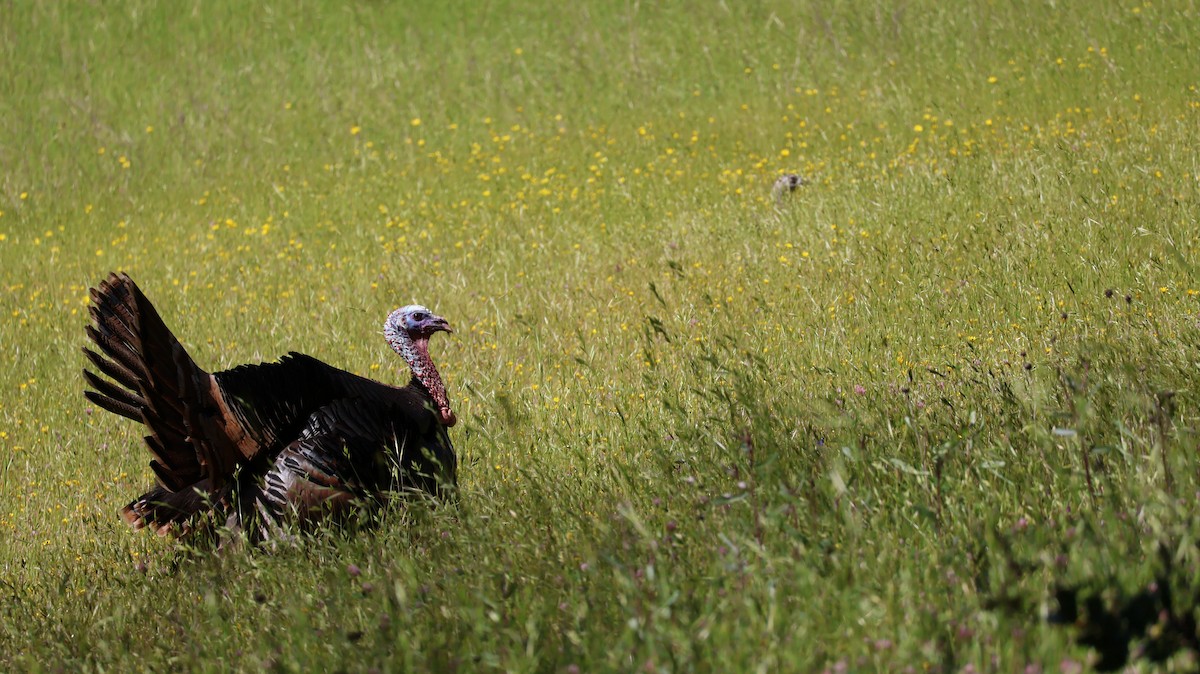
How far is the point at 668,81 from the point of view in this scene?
1510 centimetres

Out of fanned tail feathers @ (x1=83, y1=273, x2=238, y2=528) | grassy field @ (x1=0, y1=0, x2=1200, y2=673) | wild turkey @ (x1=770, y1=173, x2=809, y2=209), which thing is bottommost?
wild turkey @ (x1=770, y1=173, x2=809, y2=209)

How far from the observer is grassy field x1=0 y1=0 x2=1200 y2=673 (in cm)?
325

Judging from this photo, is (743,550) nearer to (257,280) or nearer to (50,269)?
(257,280)

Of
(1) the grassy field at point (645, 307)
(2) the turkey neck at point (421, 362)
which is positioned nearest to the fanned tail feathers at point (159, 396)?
(1) the grassy field at point (645, 307)

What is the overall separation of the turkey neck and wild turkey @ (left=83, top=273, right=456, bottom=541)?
0.60 ft

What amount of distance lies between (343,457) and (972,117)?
339 inches

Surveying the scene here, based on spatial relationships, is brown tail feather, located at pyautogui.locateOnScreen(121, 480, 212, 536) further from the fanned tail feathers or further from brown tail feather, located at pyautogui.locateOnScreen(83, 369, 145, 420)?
brown tail feather, located at pyautogui.locateOnScreen(83, 369, 145, 420)

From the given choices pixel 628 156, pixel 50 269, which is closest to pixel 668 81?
pixel 628 156

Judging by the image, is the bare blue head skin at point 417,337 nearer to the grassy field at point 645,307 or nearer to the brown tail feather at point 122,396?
the grassy field at point 645,307

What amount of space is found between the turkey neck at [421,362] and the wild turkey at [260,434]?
0.18 meters

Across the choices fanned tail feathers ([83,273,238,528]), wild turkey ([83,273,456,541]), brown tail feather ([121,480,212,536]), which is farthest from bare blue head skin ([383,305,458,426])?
brown tail feather ([121,480,212,536])

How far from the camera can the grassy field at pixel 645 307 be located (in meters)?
3.25

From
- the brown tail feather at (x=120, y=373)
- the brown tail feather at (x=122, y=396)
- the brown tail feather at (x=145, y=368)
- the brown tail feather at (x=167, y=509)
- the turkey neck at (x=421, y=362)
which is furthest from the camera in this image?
the turkey neck at (x=421, y=362)

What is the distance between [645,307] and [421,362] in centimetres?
281
